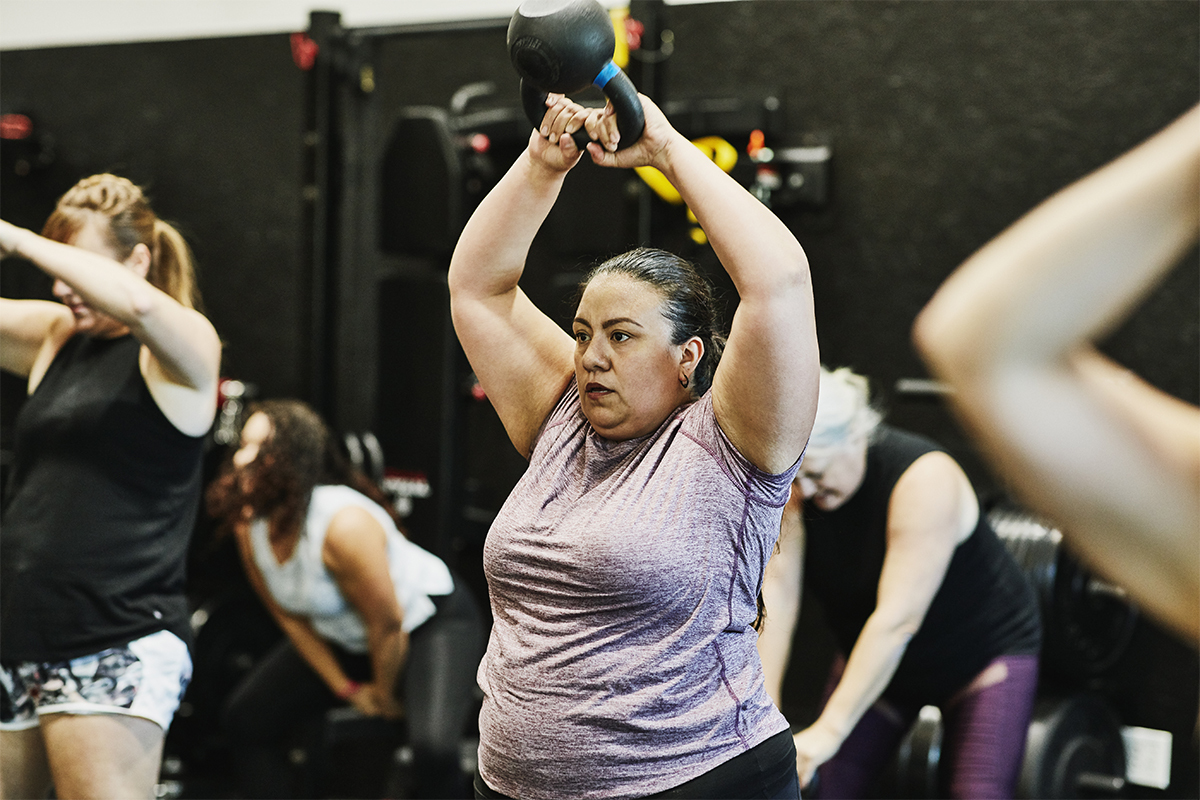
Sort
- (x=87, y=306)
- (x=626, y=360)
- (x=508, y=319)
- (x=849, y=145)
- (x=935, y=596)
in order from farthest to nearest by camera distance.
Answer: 1. (x=849, y=145)
2. (x=935, y=596)
3. (x=87, y=306)
4. (x=508, y=319)
5. (x=626, y=360)

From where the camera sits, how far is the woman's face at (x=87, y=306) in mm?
1937

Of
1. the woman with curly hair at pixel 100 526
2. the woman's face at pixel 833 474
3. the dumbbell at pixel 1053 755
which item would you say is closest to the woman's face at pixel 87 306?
the woman with curly hair at pixel 100 526

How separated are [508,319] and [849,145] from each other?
2331 mm

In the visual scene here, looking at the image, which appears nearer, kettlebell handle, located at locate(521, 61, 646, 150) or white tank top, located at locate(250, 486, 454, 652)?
kettlebell handle, located at locate(521, 61, 646, 150)

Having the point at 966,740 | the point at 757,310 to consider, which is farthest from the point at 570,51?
the point at 966,740

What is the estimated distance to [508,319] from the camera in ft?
4.96

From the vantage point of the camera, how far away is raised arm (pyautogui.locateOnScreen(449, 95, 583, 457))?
1459 millimetres

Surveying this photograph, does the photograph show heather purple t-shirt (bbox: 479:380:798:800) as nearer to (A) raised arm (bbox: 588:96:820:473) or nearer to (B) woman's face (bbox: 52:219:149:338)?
(A) raised arm (bbox: 588:96:820:473)

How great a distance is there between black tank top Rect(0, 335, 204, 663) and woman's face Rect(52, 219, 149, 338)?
37 millimetres

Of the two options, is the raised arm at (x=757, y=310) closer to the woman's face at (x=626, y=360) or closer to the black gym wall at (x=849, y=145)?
the woman's face at (x=626, y=360)

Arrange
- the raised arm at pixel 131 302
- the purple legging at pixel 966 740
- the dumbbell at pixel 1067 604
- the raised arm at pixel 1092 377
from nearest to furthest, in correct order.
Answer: the raised arm at pixel 1092 377 < the raised arm at pixel 131 302 < the purple legging at pixel 966 740 < the dumbbell at pixel 1067 604

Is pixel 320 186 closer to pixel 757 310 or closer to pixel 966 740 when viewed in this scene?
pixel 966 740

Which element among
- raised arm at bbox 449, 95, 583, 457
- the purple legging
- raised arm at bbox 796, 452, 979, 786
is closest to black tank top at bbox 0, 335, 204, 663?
raised arm at bbox 449, 95, 583, 457

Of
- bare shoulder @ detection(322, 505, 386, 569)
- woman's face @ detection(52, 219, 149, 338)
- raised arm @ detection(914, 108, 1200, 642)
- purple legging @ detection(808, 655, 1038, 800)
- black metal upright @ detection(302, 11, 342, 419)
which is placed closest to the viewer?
raised arm @ detection(914, 108, 1200, 642)
